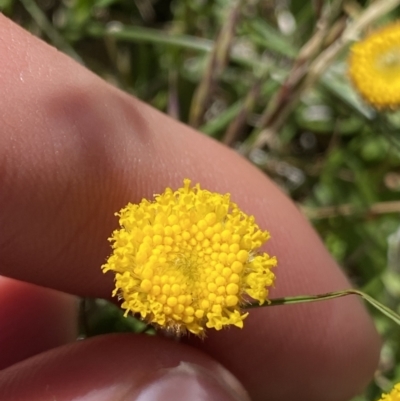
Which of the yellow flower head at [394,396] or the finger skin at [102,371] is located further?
the finger skin at [102,371]

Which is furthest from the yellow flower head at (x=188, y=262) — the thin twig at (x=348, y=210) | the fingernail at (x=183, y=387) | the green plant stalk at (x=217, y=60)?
the thin twig at (x=348, y=210)

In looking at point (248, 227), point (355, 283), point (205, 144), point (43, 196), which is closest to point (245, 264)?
point (248, 227)

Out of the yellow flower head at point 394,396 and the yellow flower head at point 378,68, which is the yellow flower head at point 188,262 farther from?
the yellow flower head at point 378,68

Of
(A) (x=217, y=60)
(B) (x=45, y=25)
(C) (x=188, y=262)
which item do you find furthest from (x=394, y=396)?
(B) (x=45, y=25)

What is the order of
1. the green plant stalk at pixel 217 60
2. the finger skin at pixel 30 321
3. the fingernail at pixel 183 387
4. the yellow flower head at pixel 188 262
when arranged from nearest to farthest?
the yellow flower head at pixel 188 262 → the fingernail at pixel 183 387 → the finger skin at pixel 30 321 → the green plant stalk at pixel 217 60

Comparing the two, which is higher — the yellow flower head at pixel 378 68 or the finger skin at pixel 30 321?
the yellow flower head at pixel 378 68

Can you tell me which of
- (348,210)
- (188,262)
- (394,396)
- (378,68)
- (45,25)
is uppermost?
(45,25)

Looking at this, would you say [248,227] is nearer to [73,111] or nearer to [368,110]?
[73,111]

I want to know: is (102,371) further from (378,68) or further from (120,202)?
(378,68)
